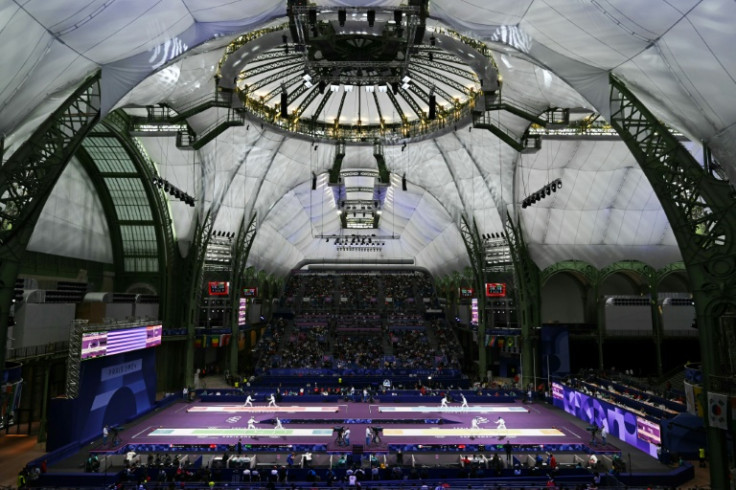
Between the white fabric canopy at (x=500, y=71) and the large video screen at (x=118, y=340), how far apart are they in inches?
349

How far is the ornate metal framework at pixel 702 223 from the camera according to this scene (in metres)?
14.8

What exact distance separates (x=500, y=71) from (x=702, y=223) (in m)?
14.3

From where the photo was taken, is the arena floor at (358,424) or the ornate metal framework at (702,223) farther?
the arena floor at (358,424)

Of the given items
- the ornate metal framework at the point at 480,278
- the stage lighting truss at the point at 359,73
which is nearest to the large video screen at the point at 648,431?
the stage lighting truss at the point at 359,73

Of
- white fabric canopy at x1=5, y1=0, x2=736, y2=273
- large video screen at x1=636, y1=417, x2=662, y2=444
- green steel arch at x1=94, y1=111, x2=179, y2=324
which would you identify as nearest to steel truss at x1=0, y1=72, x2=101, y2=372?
white fabric canopy at x1=5, y1=0, x2=736, y2=273

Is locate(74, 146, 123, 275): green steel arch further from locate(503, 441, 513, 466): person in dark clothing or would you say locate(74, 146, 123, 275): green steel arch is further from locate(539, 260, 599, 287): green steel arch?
locate(539, 260, 599, 287): green steel arch

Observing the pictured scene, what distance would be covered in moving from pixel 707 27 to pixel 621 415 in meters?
20.3

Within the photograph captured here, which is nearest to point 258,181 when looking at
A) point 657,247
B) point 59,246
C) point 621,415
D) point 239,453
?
point 59,246

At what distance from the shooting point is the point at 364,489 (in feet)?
59.2

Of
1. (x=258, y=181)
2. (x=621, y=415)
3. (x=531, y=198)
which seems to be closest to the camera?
(x=621, y=415)

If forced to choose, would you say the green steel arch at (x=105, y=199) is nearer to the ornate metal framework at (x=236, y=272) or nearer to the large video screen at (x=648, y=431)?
the ornate metal framework at (x=236, y=272)

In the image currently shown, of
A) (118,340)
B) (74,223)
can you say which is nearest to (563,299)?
(118,340)

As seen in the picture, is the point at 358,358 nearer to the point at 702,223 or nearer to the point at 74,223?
the point at 74,223

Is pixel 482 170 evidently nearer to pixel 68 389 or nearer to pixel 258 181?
pixel 258 181
